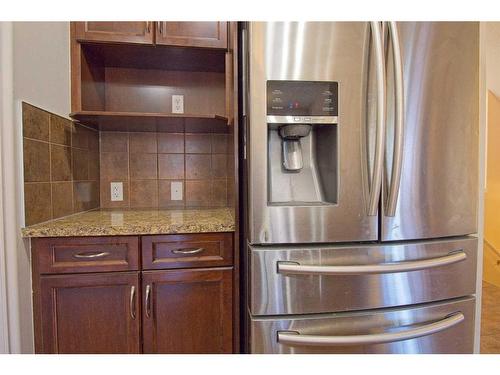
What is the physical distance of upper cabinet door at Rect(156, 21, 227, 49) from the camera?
1.25 meters

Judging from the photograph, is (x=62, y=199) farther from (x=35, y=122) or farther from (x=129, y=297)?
(x=129, y=297)

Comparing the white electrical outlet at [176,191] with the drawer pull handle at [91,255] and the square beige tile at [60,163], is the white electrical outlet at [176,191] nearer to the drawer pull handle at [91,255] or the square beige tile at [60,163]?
the square beige tile at [60,163]

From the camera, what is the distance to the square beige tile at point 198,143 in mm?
1657

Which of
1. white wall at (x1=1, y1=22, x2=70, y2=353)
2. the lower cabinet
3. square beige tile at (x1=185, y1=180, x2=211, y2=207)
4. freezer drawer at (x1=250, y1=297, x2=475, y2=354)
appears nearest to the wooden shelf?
white wall at (x1=1, y1=22, x2=70, y2=353)

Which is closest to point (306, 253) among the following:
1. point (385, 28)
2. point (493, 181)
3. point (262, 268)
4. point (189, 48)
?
point (262, 268)

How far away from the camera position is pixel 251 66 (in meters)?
0.91

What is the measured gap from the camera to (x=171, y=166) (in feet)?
5.41

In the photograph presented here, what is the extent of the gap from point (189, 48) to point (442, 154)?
47.0 inches

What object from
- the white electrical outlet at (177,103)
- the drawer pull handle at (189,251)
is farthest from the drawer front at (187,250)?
the white electrical outlet at (177,103)

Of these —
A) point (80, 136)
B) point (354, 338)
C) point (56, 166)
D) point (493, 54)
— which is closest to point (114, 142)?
point (80, 136)

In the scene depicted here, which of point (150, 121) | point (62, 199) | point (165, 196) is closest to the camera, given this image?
point (62, 199)

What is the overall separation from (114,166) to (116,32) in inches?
28.6

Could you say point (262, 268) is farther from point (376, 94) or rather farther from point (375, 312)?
point (376, 94)

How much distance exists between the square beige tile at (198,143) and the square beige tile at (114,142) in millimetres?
368
